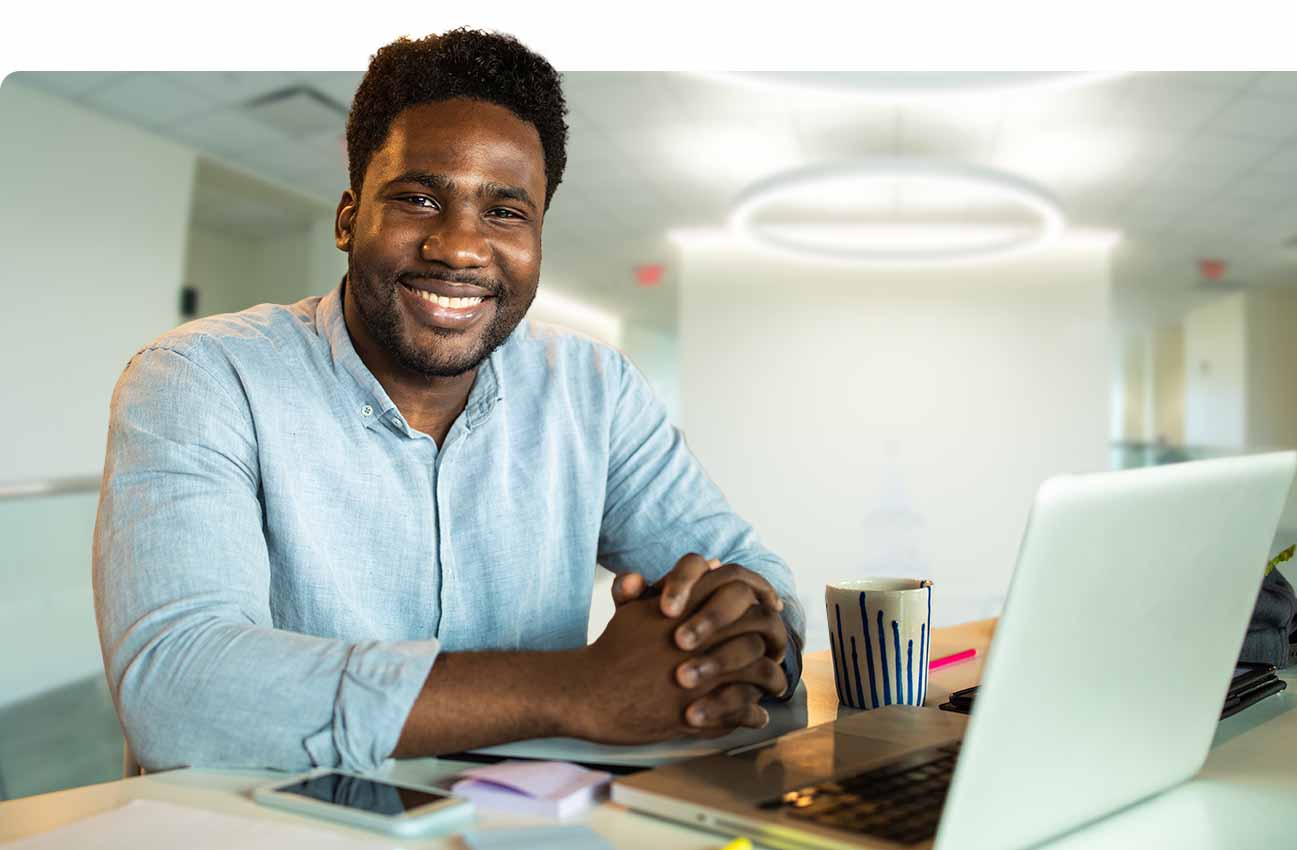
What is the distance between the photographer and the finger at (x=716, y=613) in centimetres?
93

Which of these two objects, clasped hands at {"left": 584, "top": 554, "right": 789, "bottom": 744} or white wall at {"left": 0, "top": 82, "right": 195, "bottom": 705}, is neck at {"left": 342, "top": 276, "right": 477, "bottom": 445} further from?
white wall at {"left": 0, "top": 82, "right": 195, "bottom": 705}

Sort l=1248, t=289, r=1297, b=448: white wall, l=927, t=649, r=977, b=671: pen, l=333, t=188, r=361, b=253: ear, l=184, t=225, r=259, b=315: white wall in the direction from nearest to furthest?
1. l=927, t=649, r=977, b=671: pen
2. l=333, t=188, r=361, b=253: ear
3. l=184, t=225, r=259, b=315: white wall
4. l=1248, t=289, r=1297, b=448: white wall

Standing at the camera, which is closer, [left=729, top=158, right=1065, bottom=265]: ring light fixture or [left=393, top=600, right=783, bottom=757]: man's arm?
[left=393, top=600, right=783, bottom=757]: man's arm

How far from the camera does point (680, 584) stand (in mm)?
966

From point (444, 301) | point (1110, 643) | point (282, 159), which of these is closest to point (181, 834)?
point (1110, 643)

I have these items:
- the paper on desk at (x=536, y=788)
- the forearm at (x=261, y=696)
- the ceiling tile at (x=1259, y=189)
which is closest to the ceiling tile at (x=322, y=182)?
the ceiling tile at (x=1259, y=189)

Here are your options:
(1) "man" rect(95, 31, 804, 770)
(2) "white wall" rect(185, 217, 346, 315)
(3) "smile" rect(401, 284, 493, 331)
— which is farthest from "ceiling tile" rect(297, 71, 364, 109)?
(3) "smile" rect(401, 284, 493, 331)

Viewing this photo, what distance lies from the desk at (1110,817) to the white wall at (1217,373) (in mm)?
12581

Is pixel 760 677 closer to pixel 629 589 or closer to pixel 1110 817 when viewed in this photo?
pixel 629 589

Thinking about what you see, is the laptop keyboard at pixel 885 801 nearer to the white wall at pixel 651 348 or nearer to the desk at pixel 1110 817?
the desk at pixel 1110 817

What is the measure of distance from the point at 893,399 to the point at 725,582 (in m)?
9.08

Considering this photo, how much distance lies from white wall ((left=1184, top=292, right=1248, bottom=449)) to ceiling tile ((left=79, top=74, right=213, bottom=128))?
1106 cm

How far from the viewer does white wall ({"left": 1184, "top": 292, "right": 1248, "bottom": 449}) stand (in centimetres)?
1237

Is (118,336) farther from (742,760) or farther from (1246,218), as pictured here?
(1246,218)
